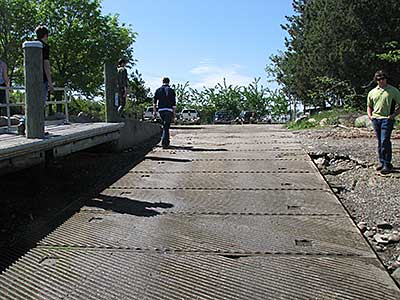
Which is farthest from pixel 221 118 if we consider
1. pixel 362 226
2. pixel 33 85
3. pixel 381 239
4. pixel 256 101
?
pixel 381 239

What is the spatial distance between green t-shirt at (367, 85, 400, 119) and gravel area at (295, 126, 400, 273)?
3.03 feet

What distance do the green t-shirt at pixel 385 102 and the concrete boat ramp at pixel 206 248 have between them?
1.49 m

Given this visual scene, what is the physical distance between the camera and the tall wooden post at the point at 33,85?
6816mm

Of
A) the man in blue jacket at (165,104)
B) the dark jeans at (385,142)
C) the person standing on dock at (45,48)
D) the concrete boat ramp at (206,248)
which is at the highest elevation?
the person standing on dock at (45,48)

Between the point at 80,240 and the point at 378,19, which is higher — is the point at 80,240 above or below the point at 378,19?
below

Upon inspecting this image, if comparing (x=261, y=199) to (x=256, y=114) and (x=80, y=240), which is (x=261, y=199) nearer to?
(x=80, y=240)

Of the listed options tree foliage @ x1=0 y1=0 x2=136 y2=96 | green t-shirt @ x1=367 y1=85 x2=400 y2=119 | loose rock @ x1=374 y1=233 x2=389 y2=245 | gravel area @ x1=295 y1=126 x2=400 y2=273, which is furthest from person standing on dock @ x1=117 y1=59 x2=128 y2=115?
tree foliage @ x1=0 y1=0 x2=136 y2=96

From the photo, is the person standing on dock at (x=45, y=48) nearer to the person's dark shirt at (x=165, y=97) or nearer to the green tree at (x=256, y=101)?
the person's dark shirt at (x=165, y=97)

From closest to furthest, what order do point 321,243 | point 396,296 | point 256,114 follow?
point 396,296
point 321,243
point 256,114

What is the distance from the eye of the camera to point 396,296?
394 centimetres

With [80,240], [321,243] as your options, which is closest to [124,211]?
[80,240]

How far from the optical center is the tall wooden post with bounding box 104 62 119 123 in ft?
37.9

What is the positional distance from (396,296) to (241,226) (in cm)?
209

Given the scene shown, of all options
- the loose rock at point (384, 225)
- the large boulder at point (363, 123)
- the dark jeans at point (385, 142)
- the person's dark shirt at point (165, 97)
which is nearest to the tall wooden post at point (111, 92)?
the person's dark shirt at point (165, 97)
